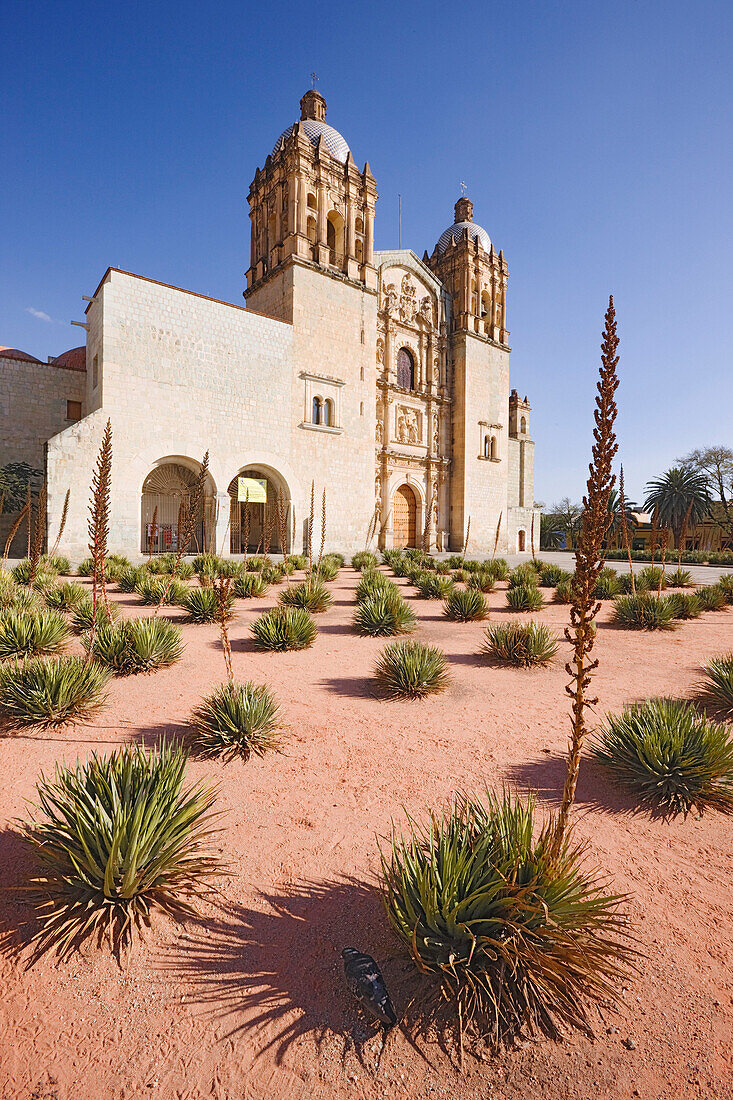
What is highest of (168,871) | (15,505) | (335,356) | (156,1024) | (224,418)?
(335,356)

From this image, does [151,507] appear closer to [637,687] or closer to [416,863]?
[637,687]

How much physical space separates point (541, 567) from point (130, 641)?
42.0 feet

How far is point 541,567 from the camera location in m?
15.2

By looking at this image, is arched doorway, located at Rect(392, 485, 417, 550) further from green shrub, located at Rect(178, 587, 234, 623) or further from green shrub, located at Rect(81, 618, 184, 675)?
green shrub, located at Rect(81, 618, 184, 675)

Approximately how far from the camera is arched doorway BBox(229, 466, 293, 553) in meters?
21.2

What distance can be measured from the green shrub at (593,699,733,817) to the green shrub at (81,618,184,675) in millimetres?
4456

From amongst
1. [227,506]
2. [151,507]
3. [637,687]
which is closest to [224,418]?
[227,506]

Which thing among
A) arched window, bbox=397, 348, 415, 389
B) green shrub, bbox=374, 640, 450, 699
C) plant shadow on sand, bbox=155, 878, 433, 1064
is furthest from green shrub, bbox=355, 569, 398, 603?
arched window, bbox=397, 348, 415, 389

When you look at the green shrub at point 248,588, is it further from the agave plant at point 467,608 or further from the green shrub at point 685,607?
the green shrub at point 685,607

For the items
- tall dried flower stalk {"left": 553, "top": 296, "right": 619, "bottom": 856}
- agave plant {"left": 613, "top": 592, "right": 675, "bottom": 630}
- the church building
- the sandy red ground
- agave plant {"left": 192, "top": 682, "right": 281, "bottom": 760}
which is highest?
the church building

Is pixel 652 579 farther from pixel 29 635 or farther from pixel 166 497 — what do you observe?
pixel 166 497

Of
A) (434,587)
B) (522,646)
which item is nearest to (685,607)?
(434,587)

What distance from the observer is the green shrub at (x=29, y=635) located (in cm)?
512

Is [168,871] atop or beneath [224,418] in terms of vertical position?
beneath
